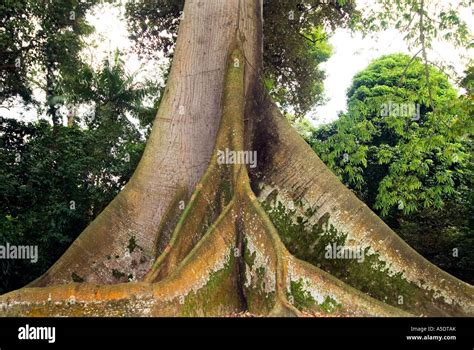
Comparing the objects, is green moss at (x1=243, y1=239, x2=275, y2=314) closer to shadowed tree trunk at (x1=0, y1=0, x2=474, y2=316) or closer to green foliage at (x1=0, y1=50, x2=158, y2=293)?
shadowed tree trunk at (x1=0, y1=0, x2=474, y2=316)

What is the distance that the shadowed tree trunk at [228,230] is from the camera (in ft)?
13.6

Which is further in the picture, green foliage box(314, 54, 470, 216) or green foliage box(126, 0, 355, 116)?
green foliage box(126, 0, 355, 116)

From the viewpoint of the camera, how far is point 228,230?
4.77 metres

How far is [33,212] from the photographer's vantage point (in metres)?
9.91

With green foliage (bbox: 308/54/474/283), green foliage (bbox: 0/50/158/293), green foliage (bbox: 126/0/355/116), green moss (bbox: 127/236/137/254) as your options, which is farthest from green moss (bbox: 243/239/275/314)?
green foliage (bbox: 126/0/355/116)

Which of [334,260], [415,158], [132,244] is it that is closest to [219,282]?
[334,260]

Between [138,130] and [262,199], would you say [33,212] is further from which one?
[262,199]

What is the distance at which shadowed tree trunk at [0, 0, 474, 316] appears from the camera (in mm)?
4141

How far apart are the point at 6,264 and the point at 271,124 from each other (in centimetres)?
673

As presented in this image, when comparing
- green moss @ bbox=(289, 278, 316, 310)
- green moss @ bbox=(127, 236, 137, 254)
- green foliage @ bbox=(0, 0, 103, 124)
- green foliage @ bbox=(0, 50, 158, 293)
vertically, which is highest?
green foliage @ bbox=(0, 0, 103, 124)

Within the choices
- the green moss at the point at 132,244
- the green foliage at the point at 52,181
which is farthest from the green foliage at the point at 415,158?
the green foliage at the point at 52,181

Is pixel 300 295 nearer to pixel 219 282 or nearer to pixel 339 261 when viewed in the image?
pixel 219 282

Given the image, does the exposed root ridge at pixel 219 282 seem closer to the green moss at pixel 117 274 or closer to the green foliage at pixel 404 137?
the green moss at pixel 117 274

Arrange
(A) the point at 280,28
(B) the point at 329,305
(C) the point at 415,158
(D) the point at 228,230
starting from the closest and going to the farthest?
(B) the point at 329,305, (D) the point at 228,230, (C) the point at 415,158, (A) the point at 280,28
